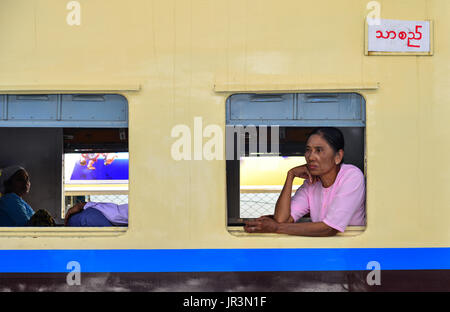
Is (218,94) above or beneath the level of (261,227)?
above

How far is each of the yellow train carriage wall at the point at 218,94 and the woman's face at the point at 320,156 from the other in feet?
0.80

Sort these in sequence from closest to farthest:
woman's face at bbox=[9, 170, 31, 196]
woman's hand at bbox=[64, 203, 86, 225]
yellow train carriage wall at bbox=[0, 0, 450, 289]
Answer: yellow train carriage wall at bbox=[0, 0, 450, 289] → woman's hand at bbox=[64, 203, 86, 225] → woman's face at bbox=[9, 170, 31, 196]

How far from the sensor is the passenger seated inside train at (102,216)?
310cm

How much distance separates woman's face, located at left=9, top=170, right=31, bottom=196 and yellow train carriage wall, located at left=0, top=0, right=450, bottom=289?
4.06 ft

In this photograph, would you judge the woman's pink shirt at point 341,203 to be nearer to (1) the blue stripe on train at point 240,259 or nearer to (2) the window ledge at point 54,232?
(1) the blue stripe on train at point 240,259

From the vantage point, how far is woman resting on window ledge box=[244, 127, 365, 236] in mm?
2951

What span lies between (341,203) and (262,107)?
0.75m

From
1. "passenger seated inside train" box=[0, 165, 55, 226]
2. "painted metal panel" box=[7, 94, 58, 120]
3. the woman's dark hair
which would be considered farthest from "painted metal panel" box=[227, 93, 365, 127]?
"passenger seated inside train" box=[0, 165, 55, 226]

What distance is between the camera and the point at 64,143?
516 cm

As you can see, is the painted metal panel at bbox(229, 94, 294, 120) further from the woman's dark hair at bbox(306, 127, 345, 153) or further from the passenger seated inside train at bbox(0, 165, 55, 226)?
the passenger seated inside train at bbox(0, 165, 55, 226)

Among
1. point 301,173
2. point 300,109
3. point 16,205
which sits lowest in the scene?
point 16,205

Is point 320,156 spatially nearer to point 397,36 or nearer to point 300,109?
point 300,109

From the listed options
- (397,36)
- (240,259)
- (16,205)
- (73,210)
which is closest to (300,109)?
(397,36)
